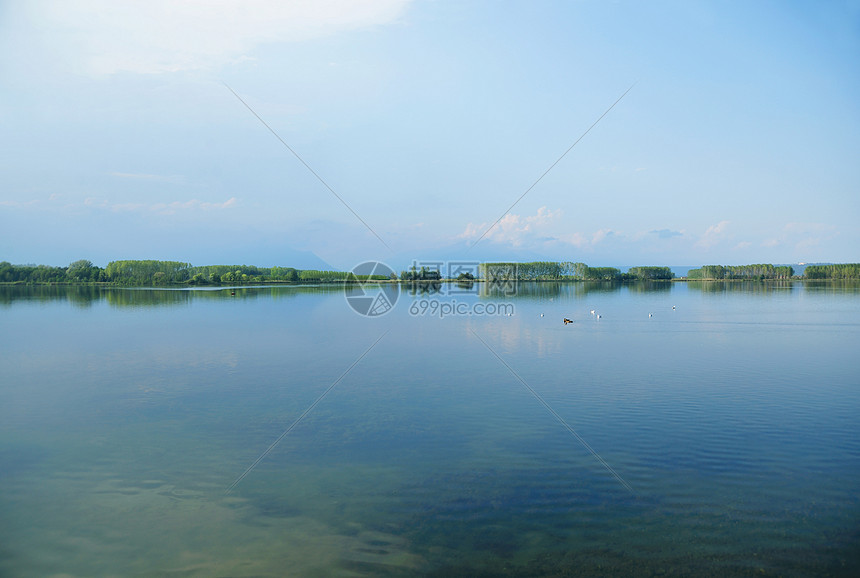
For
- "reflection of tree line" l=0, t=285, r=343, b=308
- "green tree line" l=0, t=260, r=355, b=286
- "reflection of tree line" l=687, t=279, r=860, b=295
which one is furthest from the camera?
"green tree line" l=0, t=260, r=355, b=286

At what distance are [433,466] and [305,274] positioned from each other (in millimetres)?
189167

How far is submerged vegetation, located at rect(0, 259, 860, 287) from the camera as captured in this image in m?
144

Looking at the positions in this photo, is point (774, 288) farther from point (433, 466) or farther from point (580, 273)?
point (433, 466)

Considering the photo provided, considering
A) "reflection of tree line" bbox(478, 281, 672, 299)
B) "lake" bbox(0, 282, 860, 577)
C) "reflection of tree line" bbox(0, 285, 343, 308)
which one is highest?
"reflection of tree line" bbox(478, 281, 672, 299)

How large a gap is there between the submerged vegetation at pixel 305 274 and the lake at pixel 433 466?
121 meters

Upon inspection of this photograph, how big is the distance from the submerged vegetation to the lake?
120549 millimetres

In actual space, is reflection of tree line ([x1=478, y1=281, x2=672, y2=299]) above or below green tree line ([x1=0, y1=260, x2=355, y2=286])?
below

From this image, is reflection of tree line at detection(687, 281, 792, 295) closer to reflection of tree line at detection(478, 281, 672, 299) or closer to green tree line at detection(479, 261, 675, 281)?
reflection of tree line at detection(478, 281, 672, 299)

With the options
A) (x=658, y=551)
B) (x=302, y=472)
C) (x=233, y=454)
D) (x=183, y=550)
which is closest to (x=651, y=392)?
(x=658, y=551)

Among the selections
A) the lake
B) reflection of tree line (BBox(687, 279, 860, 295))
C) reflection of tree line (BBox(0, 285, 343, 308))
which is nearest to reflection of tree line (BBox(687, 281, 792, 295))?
reflection of tree line (BBox(687, 279, 860, 295))

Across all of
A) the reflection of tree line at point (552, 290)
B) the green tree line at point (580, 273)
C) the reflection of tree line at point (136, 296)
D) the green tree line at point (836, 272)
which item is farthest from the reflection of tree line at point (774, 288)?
the reflection of tree line at point (136, 296)

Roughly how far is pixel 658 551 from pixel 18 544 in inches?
354

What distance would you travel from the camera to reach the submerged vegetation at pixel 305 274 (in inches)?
5684

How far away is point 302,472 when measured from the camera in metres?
9.53
